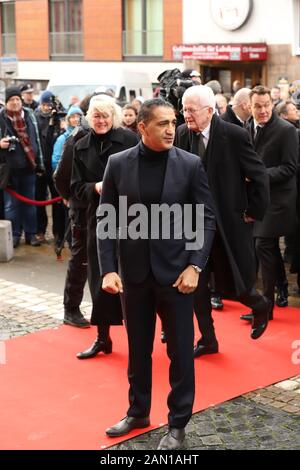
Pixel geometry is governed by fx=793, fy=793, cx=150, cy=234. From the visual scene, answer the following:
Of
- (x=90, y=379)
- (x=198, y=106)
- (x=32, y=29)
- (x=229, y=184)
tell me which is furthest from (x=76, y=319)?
(x=32, y=29)

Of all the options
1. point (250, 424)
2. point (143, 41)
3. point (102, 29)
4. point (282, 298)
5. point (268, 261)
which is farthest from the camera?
point (102, 29)

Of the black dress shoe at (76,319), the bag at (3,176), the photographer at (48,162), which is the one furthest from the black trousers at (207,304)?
the bag at (3,176)

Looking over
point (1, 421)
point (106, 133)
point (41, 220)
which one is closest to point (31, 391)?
point (1, 421)

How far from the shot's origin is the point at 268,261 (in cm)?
731

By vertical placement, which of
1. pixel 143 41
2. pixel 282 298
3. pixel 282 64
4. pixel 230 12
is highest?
pixel 230 12

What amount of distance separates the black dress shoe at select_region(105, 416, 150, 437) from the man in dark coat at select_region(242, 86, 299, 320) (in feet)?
8.63

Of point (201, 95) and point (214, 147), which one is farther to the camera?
point (214, 147)

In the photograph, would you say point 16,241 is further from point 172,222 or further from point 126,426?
point 172,222

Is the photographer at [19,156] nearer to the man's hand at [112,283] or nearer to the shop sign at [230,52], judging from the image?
the man's hand at [112,283]

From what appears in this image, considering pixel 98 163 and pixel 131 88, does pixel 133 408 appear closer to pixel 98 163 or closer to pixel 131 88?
pixel 98 163

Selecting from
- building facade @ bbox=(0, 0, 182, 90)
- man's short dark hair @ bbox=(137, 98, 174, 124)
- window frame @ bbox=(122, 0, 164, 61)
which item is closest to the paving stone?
man's short dark hair @ bbox=(137, 98, 174, 124)

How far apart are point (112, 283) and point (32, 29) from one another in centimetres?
3027

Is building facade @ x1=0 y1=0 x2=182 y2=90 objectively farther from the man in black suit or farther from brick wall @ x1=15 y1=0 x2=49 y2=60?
the man in black suit

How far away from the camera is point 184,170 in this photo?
465 cm
